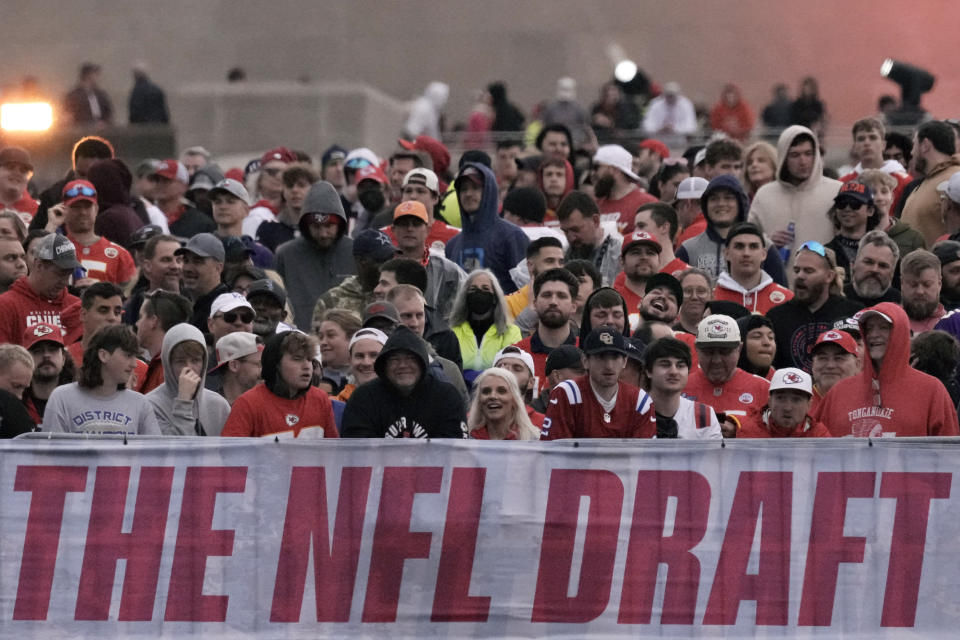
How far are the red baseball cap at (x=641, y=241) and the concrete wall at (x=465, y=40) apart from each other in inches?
738

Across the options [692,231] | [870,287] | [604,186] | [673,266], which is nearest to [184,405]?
[673,266]

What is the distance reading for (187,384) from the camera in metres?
9.72

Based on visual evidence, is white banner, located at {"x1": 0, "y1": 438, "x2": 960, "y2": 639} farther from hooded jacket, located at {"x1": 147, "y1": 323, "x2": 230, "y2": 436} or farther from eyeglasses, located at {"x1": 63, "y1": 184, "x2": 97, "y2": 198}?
eyeglasses, located at {"x1": 63, "y1": 184, "x2": 97, "y2": 198}

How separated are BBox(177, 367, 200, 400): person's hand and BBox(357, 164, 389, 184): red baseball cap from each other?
5.64 m

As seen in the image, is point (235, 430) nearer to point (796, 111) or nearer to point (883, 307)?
point (883, 307)

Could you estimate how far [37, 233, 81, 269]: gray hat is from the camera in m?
11.4

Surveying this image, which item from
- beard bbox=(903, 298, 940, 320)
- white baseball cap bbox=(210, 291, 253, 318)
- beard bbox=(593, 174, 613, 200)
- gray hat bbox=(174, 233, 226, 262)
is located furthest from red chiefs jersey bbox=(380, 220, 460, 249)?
beard bbox=(903, 298, 940, 320)

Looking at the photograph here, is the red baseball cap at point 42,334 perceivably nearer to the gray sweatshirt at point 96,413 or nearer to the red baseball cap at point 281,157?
the gray sweatshirt at point 96,413

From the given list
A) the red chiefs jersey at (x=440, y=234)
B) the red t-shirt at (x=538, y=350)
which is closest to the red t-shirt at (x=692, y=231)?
the red chiefs jersey at (x=440, y=234)

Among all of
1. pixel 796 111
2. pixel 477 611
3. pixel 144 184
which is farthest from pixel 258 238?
pixel 796 111

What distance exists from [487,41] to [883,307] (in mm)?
22793

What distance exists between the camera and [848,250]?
1268cm

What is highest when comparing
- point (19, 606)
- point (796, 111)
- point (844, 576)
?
point (796, 111)

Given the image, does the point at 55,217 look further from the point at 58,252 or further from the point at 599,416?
the point at 599,416
